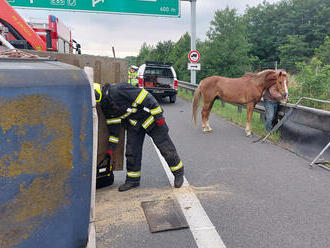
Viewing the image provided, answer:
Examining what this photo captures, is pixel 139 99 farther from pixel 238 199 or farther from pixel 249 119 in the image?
pixel 249 119

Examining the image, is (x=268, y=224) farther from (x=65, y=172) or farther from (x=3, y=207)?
(x=3, y=207)

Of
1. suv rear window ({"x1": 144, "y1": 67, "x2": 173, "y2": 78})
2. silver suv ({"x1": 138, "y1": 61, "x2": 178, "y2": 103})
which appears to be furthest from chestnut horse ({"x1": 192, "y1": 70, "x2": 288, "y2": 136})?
suv rear window ({"x1": 144, "y1": 67, "x2": 173, "y2": 78})

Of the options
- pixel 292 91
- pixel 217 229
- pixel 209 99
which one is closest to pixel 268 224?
pixel 217 229

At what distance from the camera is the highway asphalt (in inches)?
112

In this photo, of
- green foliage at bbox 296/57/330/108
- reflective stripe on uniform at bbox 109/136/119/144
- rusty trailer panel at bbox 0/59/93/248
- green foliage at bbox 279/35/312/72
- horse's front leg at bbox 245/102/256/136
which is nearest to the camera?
rusty trailer panel at bbox 0/59/93/248

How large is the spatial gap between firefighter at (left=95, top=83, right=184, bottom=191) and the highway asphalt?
1.07ft

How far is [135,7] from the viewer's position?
14641mm

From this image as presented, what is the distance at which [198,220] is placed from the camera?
10.5 feet

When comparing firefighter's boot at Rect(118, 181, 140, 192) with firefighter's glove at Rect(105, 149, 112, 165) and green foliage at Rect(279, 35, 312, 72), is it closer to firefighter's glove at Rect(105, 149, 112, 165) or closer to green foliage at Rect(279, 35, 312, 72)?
firefighter's glove at Rect(105, 149, 112, 165)

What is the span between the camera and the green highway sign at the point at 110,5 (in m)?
14.4

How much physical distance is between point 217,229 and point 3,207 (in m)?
2.10

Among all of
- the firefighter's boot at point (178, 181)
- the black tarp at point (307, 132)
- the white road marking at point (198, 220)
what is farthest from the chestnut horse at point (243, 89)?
the white road marking at point (198, 220)

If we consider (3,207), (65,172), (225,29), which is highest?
(225,29)

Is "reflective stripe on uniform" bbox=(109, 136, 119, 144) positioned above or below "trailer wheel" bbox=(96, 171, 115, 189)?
above
